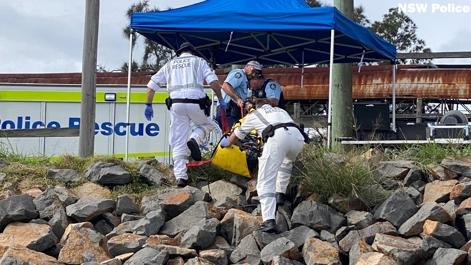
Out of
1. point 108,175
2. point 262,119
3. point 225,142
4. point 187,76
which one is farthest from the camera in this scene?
point 187,76

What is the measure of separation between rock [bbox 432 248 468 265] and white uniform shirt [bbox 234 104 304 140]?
1.73m

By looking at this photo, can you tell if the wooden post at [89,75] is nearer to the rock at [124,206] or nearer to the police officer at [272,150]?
the rock at [124,206]

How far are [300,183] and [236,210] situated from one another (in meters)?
0.72

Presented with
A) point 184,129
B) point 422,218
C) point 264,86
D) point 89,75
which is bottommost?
point 422,218

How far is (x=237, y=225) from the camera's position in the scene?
21.0 feet

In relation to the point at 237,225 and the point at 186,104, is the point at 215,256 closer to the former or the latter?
the point at 237,225

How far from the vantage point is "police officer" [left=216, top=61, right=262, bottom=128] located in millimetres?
8070

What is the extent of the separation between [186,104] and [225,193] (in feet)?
3.76

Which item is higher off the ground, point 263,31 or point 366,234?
point 263,31

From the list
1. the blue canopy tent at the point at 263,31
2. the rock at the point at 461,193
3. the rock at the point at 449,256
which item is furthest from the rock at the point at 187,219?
the blue canopy tent at the point at 263,31

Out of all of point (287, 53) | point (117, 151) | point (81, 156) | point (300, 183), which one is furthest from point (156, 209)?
point (117, 151)

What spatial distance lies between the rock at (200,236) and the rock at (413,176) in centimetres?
209

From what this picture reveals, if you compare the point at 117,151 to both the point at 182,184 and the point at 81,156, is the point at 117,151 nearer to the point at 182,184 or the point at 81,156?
the point at 81,156

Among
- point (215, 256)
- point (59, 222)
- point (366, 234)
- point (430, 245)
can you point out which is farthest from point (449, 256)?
point (59, 222)
